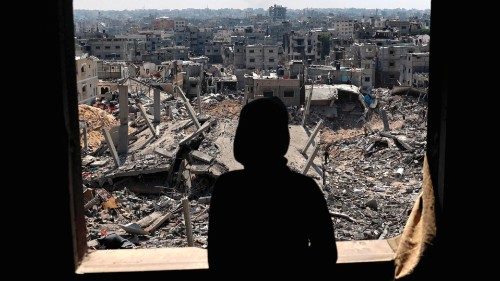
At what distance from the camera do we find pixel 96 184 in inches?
524

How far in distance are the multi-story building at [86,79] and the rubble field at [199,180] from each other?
921 centimetres

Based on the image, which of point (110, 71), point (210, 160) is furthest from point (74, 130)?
point (110, 71)

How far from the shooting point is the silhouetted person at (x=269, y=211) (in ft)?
4.75

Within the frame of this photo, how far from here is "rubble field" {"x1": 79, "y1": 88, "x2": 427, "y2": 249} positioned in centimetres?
995

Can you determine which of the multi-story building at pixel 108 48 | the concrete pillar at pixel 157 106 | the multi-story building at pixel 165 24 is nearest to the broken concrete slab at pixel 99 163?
the concrete pillar at pixel 157 106

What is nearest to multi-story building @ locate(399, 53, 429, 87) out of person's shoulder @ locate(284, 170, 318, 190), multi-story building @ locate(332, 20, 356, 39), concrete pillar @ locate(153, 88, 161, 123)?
concrete pillar @ locate(153, 88, 161, 123)

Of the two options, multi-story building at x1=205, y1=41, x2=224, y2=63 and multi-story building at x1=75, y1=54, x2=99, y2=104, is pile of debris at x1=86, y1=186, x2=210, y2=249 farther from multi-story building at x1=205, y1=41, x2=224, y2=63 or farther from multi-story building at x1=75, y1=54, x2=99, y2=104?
multi-story building at x1=205, y1=41, x2=224, y2=63

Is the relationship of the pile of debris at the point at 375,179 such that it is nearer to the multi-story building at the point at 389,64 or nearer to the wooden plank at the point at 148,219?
the wooden plank at the point at 148,219

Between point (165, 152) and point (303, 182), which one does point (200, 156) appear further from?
point (303, 182)

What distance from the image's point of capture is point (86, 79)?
1152 inches
